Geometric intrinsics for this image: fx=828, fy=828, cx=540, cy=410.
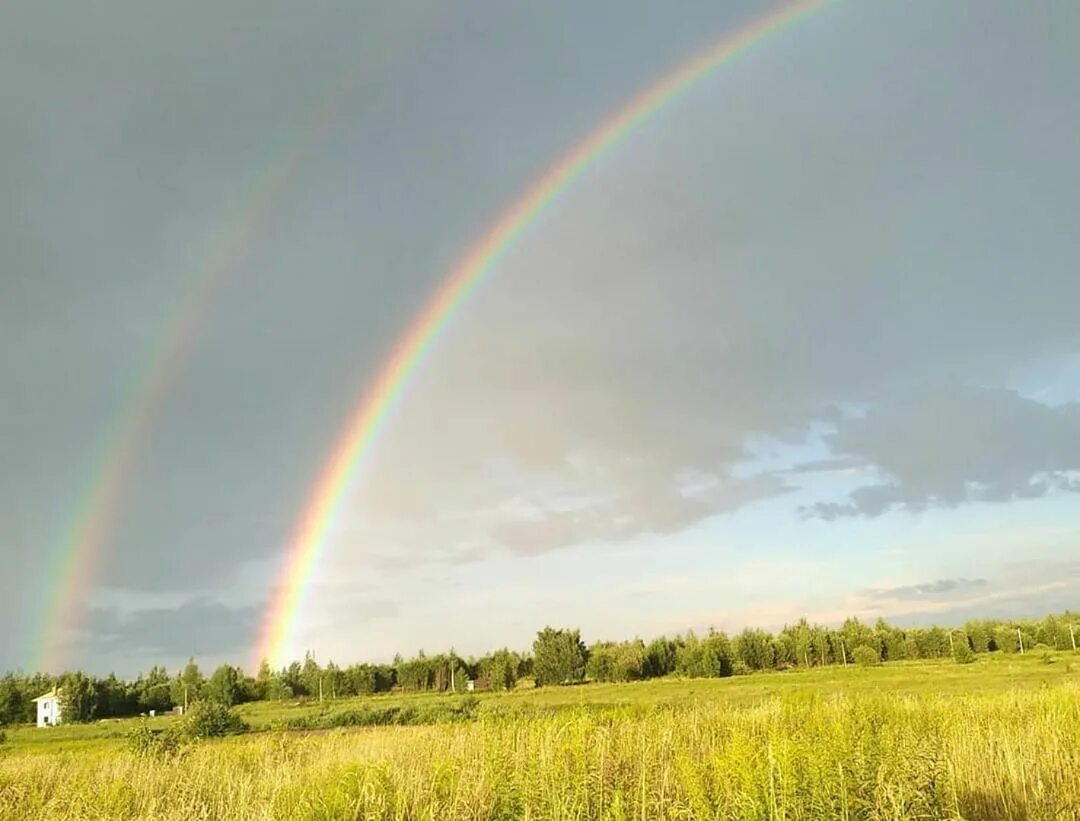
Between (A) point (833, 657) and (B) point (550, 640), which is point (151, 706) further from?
(A) point (833, 657)

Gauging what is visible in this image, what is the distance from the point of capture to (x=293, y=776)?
35.9 ft

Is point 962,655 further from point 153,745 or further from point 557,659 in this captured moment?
point 153,745

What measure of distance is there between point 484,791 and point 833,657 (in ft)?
251

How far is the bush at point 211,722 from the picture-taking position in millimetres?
28797

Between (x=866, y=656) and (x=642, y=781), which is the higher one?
(x=642, y=781)

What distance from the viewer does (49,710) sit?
77.4 meters

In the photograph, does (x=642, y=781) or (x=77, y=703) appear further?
(x=77, y=703)

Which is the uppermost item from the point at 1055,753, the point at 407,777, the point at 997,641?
the point at 407,777

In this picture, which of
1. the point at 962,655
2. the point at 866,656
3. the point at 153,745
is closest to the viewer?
the point at 153,745

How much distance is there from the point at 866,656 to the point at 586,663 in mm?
24658

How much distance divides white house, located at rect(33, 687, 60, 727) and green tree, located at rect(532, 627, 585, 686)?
42.4m

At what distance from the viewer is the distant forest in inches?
2879

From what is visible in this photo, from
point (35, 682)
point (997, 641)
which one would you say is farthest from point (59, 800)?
point (35, 682)

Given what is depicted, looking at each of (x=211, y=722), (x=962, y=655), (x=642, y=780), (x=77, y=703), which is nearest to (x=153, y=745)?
(x=211, y=722)
